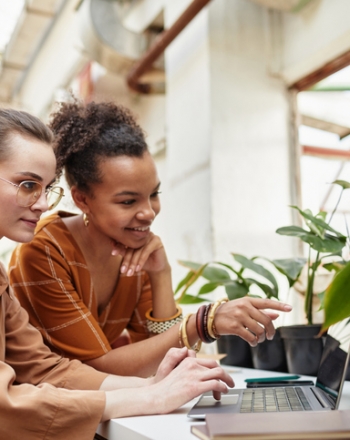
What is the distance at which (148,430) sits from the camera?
2.28 feet

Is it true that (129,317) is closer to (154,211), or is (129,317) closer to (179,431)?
(154,211)

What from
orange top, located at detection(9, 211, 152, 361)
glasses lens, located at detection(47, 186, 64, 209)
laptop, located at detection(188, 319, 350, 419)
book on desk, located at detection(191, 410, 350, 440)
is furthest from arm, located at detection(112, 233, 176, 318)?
book on desk, located at detection(191, 410, 350, 440)

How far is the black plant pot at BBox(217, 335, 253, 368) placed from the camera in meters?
1.46

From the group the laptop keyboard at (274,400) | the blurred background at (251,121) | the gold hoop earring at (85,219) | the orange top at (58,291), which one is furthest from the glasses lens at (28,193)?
the blurred background at (251,121)

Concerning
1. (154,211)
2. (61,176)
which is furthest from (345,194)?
(61,176)

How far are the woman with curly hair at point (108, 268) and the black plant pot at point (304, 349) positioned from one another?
204mm

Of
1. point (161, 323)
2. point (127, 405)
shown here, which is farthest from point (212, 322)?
point (127, 405)

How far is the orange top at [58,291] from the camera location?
46.3 inches

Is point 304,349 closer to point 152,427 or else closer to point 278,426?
point 152,427

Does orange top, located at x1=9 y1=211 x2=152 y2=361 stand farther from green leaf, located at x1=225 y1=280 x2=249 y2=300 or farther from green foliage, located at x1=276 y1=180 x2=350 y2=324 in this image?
green foliage, located at x1=276 y1=180 x2=350 y2=324

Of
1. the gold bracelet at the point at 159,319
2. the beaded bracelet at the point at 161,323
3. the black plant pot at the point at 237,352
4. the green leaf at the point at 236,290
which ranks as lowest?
the black plant pot at the point at 237,352

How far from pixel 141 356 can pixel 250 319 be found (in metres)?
0.30

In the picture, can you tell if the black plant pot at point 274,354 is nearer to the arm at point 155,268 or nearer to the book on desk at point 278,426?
the arm at point 155,268

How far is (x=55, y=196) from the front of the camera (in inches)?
47.3
